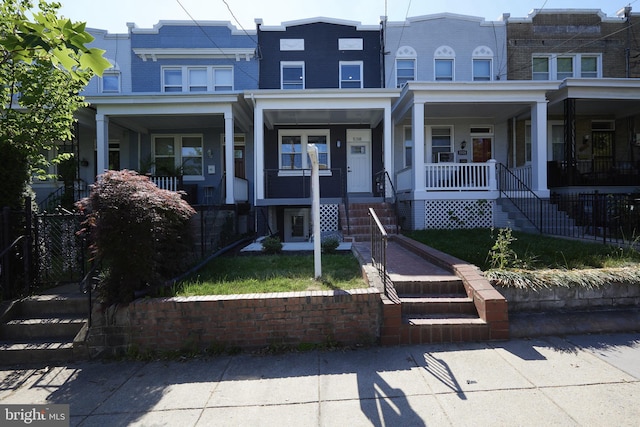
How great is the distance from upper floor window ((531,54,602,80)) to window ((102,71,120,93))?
53.3 feet

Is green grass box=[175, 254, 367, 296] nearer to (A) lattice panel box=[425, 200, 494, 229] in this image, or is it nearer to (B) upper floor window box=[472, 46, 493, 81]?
(A) lattice panel box=[425, 200, 494, 229]

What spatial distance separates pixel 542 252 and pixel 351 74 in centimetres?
1006

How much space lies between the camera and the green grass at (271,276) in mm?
4695

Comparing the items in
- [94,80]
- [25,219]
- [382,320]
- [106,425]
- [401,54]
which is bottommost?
[106,425]

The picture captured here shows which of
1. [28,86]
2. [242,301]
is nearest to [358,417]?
[242,301]

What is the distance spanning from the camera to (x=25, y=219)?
17.5ft

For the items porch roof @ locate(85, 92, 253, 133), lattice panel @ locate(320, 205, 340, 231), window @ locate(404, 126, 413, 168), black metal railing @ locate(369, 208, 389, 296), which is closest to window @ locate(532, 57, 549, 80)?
window @ locate(404, 126, 413, 168)

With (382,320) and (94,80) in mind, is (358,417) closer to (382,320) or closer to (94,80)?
(382,320)

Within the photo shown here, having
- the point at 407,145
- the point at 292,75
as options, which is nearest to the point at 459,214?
the point at 407,145

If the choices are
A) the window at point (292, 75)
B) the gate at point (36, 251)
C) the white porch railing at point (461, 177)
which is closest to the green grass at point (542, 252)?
the white porch railing at point (461, 177)

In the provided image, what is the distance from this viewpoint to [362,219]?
9875mm

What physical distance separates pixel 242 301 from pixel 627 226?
34.3 feet

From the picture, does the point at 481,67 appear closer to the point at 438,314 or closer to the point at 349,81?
the point at 349,81

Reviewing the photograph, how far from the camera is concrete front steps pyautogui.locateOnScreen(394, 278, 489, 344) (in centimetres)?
417
